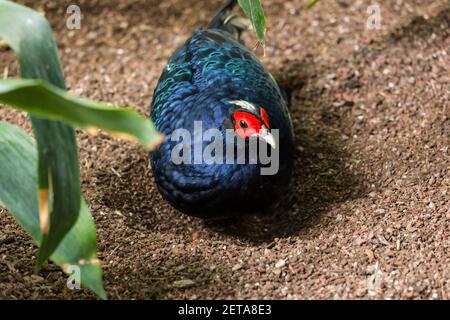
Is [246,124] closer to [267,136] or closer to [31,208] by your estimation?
[267,136]

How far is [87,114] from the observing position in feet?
5.57

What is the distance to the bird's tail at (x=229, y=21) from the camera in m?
3.81

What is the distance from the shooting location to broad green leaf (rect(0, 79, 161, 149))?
167cm

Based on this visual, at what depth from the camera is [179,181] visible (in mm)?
2928

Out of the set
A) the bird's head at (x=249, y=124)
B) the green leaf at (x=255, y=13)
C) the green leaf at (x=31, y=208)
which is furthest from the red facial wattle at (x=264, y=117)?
the green leaf at (x=31, y=208)

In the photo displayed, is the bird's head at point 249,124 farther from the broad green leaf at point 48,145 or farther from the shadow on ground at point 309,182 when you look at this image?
the broad green leaf at point 48,145

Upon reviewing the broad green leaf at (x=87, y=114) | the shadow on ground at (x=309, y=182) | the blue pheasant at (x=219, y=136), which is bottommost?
the shadow on ground at (x=309, y=182)

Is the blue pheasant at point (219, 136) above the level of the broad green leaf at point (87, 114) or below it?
below

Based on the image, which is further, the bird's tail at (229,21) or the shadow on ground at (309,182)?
the bird's tail at (229,21)

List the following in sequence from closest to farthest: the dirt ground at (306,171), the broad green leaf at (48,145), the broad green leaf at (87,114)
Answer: the broad green leaf at (87,114)
the broad green leaf at (48,145)
the dirt ground at (306,171)

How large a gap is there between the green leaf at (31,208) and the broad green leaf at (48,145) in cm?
16

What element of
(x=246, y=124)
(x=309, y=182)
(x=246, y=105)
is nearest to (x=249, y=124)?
(x=246, y=124)

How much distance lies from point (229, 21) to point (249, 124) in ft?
3.81

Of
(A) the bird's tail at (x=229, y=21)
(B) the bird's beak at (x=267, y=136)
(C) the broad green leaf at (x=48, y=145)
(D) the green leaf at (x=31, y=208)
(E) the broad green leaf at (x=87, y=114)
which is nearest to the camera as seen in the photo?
(E) the broad green leaf at (x=87, y=114)
